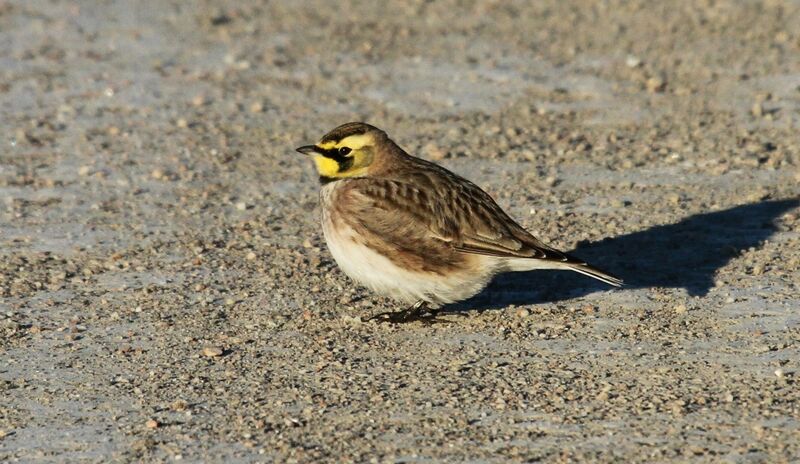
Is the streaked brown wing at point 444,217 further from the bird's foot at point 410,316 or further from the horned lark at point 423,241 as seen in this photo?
the bird's foot at point 410,316

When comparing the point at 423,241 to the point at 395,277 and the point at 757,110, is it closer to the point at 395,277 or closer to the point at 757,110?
the point at 395,277

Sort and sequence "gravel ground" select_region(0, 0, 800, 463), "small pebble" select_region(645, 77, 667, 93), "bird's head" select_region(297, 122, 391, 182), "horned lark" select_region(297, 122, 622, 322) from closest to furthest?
"gravel ground" select_region(0, 0, 800, 463), "horned lark" select_region(297, 122, 622, 322), "bird's head" select_region(297, 122, 391, 182), "small pebble" select_region(645, 77, 667, 93)

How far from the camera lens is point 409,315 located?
Result: 278 inches

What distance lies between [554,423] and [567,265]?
115 cm

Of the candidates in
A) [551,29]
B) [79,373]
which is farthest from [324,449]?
[551,29]

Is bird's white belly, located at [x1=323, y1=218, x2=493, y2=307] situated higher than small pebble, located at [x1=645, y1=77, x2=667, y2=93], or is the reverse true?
small pebble, located at [x1=645, y1=77, x2=667, y2=93]

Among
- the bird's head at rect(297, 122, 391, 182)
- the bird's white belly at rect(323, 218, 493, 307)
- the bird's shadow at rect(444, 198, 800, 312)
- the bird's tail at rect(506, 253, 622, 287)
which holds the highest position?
the bird's shadow at rect(444, 198, 800, 312)

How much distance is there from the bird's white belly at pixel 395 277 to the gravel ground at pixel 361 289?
0.22 meters

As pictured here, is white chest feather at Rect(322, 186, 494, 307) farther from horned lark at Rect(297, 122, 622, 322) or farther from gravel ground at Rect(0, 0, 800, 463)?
gravel ground at Rect(0, 0, 800, 463)

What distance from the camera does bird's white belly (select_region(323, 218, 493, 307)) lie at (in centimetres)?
675

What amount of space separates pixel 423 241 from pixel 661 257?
71.6 inches

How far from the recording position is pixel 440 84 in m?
11.3

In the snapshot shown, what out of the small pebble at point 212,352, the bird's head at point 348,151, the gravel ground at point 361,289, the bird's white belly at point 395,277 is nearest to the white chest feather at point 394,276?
the bird's white belly at point 395,277

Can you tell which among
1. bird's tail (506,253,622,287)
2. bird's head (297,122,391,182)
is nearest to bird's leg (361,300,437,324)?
bird's tail (506,253,622,287)
